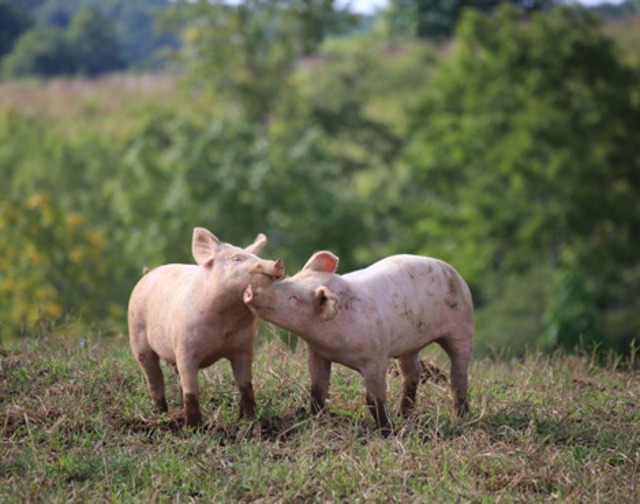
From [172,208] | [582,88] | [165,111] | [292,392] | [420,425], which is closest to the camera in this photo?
[420,425]

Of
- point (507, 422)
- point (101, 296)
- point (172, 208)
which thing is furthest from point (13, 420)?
point (172, 208)

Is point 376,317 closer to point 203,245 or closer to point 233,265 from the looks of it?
point 233,265

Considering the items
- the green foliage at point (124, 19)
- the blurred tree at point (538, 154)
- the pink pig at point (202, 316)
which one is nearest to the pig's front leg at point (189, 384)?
the pink pig at point (202, 316)

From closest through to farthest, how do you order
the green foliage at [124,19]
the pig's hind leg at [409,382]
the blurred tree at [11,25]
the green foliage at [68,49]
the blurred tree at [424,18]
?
1. the pig's hind leg at [409,382]
2. the blurred tree at [11,25]
3. the green foliage at [68,49]
4. the green foliage at [124,19]
5. the blurred tree at [424,18]

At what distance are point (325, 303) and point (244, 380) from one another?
91 centimetres

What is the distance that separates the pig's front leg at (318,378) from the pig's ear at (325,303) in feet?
1.50

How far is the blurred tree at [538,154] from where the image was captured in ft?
84.1

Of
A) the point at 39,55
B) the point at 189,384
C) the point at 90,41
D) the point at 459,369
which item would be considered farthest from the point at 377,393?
the point at 90,41

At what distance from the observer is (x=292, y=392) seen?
293 inches

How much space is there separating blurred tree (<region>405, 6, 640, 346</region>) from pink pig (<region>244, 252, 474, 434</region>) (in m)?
17.4

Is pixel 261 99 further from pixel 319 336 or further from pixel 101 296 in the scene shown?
pixel 319 336

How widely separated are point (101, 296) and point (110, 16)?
40.5 feet

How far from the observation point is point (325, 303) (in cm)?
623

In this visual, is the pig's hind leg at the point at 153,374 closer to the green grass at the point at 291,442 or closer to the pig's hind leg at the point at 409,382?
the green grass at the point at 291,442
